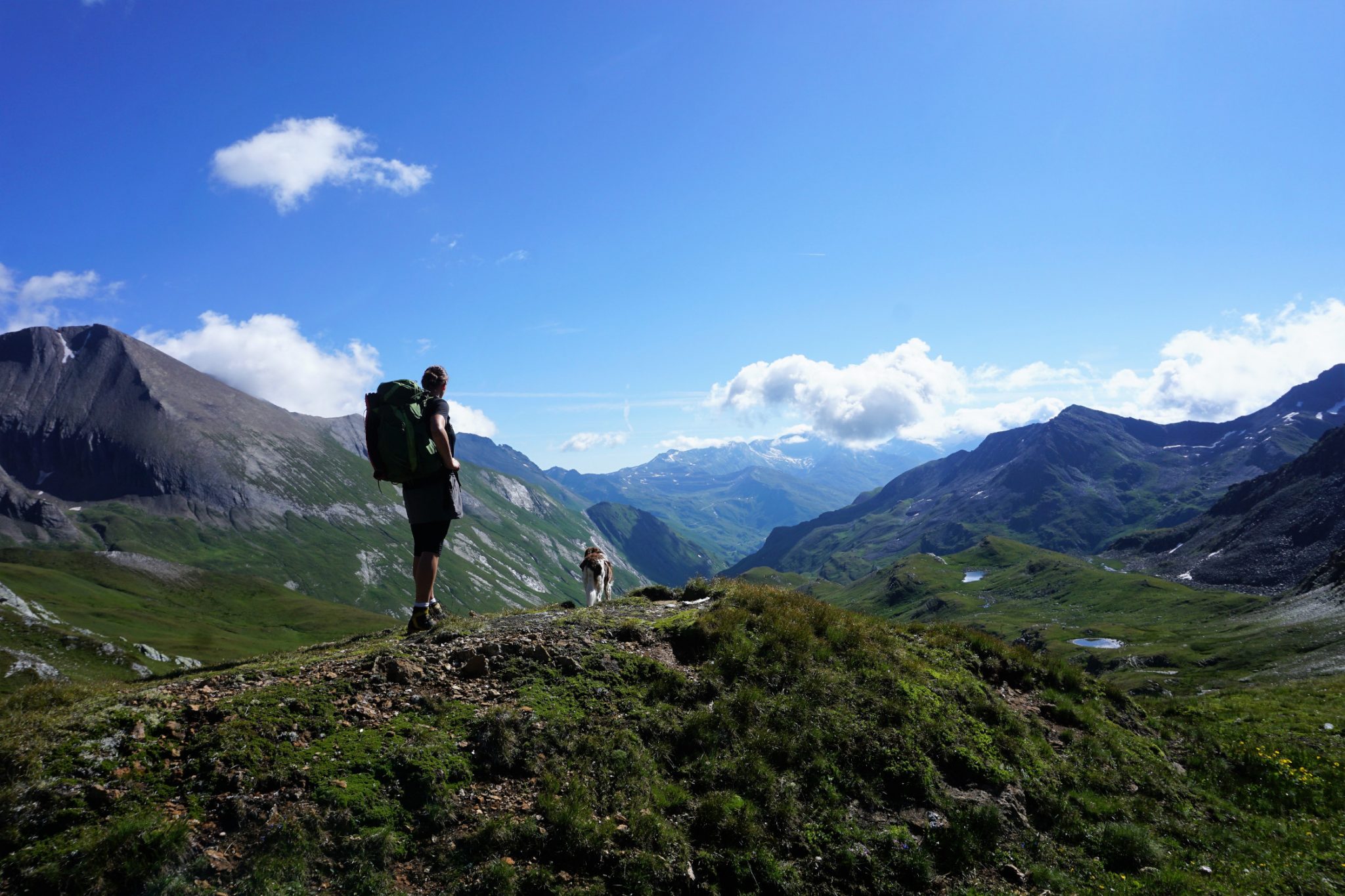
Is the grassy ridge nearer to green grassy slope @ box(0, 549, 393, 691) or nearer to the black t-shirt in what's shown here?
the black t-shirt

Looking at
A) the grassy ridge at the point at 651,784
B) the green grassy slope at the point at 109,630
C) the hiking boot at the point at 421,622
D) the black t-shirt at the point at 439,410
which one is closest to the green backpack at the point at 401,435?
the black t-shirt at the point at 439,410

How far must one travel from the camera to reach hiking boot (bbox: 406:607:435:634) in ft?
42.8

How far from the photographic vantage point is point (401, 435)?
11.8 metres

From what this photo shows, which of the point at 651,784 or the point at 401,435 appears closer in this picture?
the point at 651,784

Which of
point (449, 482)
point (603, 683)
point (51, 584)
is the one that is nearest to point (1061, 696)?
point (603, 683)

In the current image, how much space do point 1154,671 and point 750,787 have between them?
168512 millimetres

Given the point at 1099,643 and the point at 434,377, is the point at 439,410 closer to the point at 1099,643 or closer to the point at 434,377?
the point at 434,377

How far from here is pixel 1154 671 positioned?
5315 inches

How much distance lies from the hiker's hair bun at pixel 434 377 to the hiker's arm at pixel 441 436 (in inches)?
44.0

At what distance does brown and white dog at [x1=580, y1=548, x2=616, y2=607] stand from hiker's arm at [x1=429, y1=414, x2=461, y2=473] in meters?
8.59

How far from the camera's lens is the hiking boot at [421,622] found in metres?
13.0

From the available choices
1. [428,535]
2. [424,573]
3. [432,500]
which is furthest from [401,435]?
[424,573]

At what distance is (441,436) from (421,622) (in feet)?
13.4

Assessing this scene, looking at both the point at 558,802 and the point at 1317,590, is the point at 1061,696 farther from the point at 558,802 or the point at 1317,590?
the point at 1317,590
